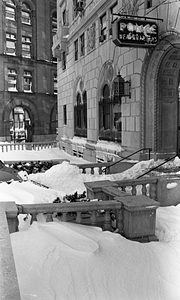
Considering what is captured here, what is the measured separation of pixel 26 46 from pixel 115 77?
25307mm

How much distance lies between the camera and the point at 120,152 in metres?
13.7

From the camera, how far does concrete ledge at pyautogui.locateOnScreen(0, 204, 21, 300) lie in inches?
121

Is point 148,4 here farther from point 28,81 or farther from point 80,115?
point 28,81

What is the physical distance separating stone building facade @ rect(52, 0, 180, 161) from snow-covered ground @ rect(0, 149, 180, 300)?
669 cm

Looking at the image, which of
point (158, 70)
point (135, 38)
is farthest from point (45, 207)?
point (158, 70)

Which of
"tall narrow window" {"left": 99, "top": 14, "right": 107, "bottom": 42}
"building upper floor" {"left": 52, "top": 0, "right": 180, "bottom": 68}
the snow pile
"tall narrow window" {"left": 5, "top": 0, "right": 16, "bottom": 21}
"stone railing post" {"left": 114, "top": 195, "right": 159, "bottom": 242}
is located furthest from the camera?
"tall narrow window" {"left": 5, "top": 0, "right": 16, "bottom": 21}

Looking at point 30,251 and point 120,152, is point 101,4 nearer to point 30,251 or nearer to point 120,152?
point 120,152

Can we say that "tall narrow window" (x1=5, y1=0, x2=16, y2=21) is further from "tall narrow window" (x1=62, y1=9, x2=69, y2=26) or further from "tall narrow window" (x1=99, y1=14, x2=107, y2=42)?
"tall narrow window" (x1=99, y1=14, x2=107, y2=42)

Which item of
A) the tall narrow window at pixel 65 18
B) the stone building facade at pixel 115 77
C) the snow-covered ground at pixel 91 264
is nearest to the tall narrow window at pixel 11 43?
the tall narrow window at pixel 65 18

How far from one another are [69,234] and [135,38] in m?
7.57

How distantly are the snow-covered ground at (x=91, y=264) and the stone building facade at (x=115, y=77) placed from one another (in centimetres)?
669

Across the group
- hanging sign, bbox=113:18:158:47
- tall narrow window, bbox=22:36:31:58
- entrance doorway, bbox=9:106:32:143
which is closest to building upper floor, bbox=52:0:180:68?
hanging sign, bbox=113:18:158:47

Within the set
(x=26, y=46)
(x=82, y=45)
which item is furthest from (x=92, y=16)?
(x=26, y=46)

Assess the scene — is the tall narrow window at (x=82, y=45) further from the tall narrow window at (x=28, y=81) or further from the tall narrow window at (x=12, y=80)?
the tall narrow window at (x=28, y=81)
